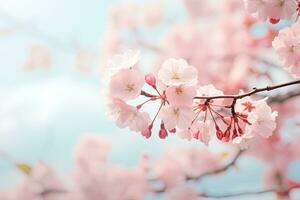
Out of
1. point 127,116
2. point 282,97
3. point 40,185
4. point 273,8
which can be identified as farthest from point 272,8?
point 40,185

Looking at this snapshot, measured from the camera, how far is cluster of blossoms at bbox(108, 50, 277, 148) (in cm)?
60

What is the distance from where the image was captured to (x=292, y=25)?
25.9 inches

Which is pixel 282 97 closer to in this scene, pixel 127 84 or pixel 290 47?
pixel 290 47

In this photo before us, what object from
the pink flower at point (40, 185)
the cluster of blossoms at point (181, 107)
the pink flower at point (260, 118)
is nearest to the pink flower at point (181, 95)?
the cluster of blossoms at point (181, 107)

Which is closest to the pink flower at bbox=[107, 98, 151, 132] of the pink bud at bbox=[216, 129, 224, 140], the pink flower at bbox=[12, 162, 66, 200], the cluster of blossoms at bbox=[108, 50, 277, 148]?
the cluster of blossoms at bbox=[108, 50, 277, 148]

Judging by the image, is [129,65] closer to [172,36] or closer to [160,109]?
[160,109]

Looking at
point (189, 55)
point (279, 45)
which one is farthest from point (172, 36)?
point (279, 45)

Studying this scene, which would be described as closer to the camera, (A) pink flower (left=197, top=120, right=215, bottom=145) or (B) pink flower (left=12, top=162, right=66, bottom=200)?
(A) pink flower (left=197, top=120, right=215, bottom=145)

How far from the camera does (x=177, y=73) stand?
60 centimetres

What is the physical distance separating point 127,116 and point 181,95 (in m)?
0.09

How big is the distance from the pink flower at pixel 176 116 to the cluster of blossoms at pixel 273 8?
19 cm

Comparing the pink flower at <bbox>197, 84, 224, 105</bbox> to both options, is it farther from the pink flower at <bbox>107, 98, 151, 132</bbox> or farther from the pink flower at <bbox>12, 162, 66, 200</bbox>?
the pink flower at <bbox>12, 162, 66, 200</bbox>

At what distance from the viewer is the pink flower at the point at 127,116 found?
62cm

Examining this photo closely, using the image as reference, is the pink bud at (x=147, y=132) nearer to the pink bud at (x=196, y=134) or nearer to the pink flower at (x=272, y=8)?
the pink bud at (x=196, y=134)
